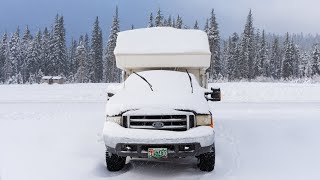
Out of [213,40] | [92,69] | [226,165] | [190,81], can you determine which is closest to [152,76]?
[190,81]

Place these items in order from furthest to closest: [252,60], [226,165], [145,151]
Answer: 1. [252,60]
2. [226,165]
3. [145,151]

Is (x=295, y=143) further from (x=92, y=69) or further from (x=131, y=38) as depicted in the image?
(x=92, y=69)

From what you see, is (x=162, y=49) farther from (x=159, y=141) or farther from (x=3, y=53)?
(x=3, y=53)

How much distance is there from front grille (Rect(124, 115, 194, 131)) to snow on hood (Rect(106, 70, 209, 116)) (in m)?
0.14

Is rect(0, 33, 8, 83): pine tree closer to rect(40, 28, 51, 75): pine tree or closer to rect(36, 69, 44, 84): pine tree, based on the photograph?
rect(40, 28, 51, 75): pine tree

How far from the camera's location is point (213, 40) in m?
70.0

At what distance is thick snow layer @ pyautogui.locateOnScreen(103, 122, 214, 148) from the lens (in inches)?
250

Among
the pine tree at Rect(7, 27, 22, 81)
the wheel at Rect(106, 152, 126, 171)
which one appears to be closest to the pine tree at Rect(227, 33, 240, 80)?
the pine tree at Rect(7, 27, 22, 81)

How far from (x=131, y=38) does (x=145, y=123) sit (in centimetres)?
378

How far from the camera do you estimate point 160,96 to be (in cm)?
695

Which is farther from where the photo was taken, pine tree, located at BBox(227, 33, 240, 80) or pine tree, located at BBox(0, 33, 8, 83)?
pine tree, located at BBox(0, 33, 8, 83)

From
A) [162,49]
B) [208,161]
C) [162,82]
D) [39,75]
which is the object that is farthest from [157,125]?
[39,75]

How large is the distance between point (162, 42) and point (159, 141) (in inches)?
148

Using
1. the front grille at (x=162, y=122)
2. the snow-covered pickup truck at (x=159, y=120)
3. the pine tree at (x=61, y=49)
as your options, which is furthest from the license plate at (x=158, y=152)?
the pine tree at (x=61, y=49)
